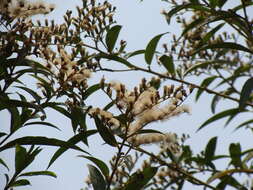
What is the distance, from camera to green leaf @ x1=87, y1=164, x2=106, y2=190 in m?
1.34

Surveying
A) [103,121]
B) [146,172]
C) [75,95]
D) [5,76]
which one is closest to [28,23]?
→ [5,76]

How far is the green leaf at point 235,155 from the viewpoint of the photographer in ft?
5.52

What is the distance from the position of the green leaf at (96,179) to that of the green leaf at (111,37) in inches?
28.2

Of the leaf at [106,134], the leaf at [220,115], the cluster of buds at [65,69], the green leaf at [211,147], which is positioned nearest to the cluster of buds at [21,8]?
the cluster of buds at [65,69]

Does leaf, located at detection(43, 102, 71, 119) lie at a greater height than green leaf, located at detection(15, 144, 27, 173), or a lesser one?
greater

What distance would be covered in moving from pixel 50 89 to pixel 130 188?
0.57 metres

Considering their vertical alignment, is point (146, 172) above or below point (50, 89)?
below

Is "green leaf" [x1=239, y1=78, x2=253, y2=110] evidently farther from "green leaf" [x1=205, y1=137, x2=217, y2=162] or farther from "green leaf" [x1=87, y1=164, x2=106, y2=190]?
"green leaf" [x1=87, y1=164, x2=106, y2=190]

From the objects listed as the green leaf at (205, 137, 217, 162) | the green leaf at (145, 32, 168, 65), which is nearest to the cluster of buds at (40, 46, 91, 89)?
the green leaf at (145, 32, 168, 65)

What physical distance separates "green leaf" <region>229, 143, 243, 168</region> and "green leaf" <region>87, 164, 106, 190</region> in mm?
690

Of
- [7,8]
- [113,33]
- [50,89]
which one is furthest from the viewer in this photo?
[113,33]

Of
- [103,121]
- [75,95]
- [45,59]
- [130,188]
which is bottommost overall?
[130,188]

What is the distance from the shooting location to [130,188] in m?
1.30

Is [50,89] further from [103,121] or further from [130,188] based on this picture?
[130,188]
